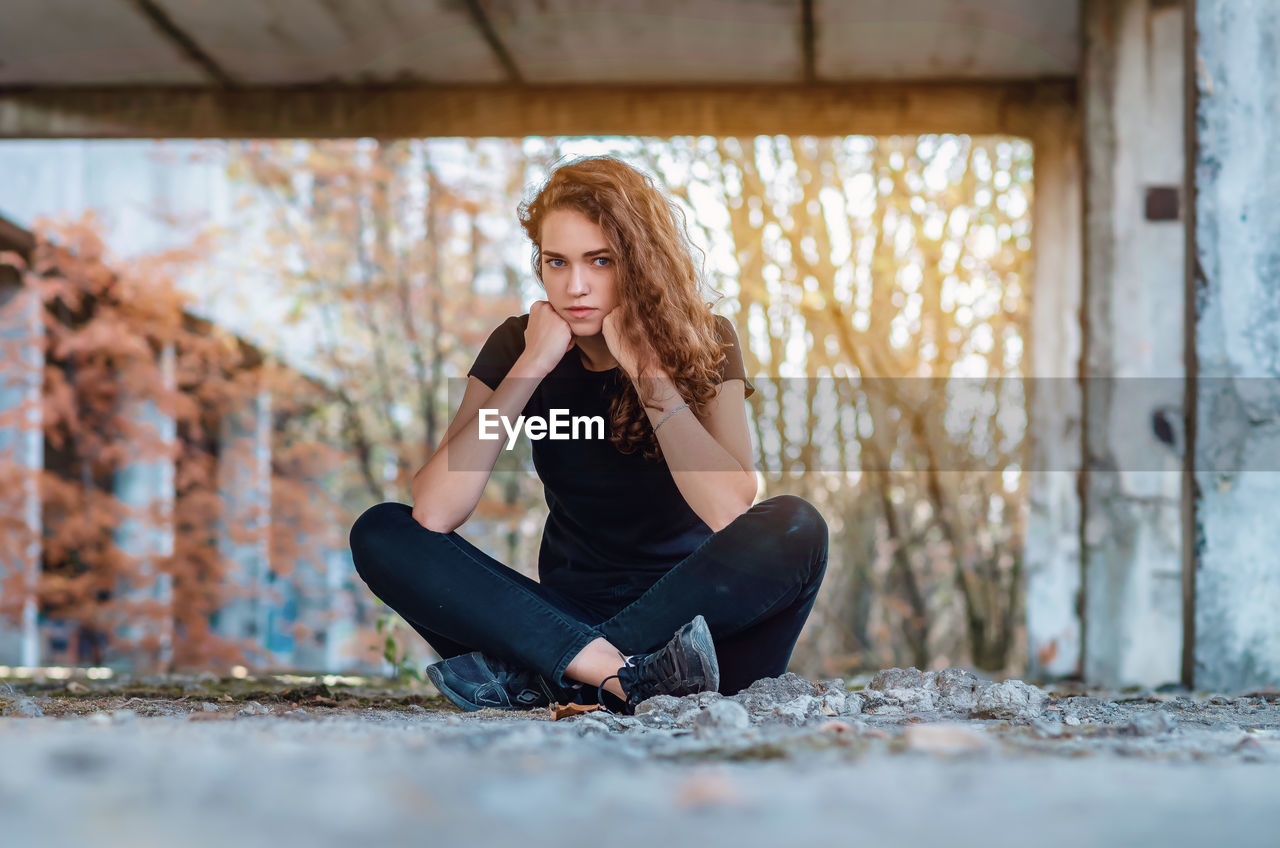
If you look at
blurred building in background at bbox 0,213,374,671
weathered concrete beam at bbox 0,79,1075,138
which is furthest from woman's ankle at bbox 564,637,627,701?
blurred building in background at bbox 0,213,374,671

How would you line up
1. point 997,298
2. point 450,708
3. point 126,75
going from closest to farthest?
point 450,708
point 126,75
point 997,298

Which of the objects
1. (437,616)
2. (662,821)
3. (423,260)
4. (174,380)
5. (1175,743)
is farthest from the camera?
(423,260)

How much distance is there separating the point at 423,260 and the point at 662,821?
573cm

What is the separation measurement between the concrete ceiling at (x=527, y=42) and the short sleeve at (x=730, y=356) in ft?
5.64

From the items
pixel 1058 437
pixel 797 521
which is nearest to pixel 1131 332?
pixel 1058 437

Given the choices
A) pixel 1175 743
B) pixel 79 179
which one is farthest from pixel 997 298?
pixel 79 179

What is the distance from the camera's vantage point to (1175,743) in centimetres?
143

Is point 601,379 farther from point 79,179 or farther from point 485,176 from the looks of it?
point 79,179

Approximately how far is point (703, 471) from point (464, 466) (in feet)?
1.58

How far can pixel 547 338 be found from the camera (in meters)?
2.32

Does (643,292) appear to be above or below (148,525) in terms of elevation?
above

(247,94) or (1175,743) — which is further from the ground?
(247,94)
